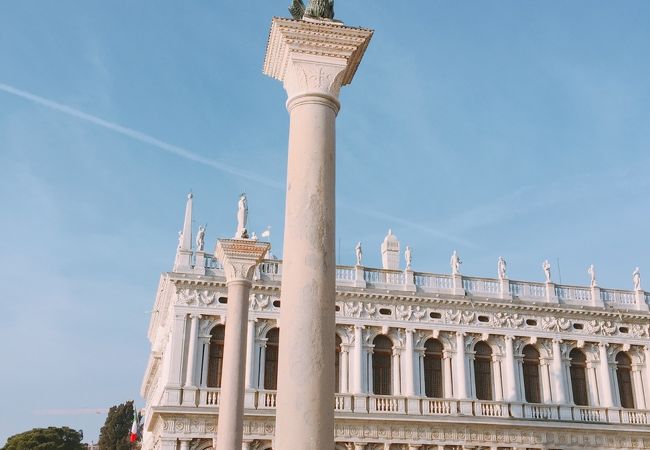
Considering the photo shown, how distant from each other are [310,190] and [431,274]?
1043 inches

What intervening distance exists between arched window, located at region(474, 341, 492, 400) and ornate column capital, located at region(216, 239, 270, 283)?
2093 centimetres

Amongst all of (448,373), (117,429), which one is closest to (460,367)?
(448,373)

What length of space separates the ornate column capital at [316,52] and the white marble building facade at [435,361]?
852 inches

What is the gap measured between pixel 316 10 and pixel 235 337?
7.09 metres

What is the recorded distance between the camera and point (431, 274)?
114 ft

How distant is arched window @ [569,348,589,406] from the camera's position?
115 ft

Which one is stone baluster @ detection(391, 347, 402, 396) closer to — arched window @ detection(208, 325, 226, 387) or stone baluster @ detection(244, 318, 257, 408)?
stone baluster @ detection(244, 318, 257, 408)

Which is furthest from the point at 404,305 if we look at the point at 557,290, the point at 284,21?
the point at 284,21

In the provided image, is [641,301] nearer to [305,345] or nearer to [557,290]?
[557,290]

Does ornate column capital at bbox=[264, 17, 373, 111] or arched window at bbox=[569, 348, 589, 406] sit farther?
arched window at bbox=[569, 348, 589, 406]

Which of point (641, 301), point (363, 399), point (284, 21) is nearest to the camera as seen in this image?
point (284, 21)

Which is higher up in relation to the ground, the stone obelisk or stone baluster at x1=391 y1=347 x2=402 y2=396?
stone baluster at x1=391 y1=347 x2=402 y2=396

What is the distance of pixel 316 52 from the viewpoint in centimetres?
964

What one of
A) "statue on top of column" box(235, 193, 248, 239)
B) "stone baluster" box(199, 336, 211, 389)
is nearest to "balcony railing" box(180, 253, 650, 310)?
"stone baluster" box(199, 336, 211, 389)
